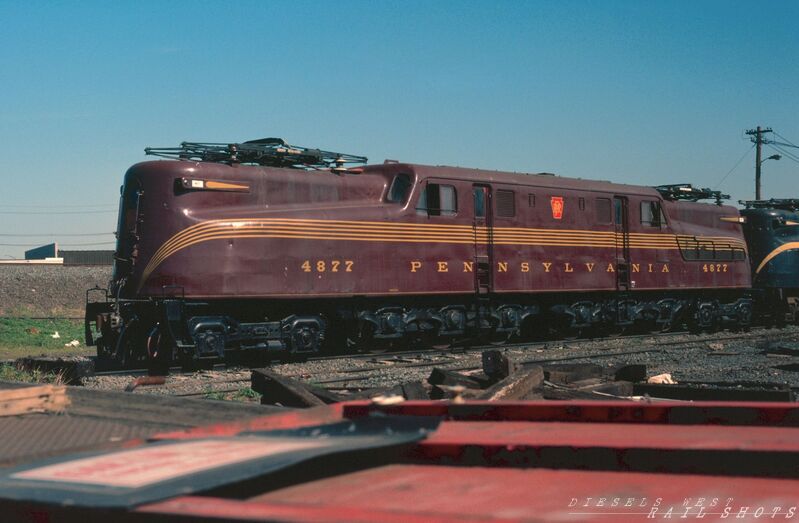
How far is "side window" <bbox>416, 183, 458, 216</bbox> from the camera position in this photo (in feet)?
57.0

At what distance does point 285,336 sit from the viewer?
1580cm

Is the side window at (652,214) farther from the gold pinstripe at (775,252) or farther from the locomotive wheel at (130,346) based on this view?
the locomotive wheel at (130,346)

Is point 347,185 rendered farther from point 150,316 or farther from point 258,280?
point 150,316

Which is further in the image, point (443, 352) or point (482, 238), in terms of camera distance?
point (482, 238)

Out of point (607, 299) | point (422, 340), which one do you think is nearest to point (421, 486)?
point (422, 340)

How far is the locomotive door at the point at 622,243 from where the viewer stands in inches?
837

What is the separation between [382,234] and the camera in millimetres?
16734

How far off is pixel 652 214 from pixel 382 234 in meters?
8.71

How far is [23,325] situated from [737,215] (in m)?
25.1

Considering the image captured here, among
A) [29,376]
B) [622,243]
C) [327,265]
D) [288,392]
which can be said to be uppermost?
[622,243]

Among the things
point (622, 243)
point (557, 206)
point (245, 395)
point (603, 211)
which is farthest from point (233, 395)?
point (622, 243)

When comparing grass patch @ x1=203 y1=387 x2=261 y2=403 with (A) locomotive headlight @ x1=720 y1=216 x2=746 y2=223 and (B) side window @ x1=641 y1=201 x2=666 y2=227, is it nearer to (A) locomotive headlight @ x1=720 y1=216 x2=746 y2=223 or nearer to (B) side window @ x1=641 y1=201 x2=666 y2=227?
(B) side window @ x1=641 y1=201 x2=666 y2=227

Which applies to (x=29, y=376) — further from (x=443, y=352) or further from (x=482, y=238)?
(x=482, y=238)

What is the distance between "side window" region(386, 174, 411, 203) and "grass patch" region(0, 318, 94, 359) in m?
8.91
